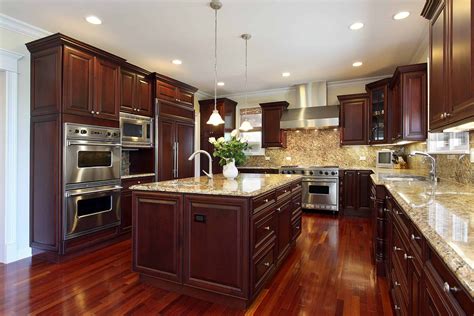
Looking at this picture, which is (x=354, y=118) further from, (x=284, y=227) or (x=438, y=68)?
(x=438, y=68)

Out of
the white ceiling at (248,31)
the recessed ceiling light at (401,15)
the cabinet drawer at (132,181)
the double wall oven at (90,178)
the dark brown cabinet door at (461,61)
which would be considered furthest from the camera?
the cabinet drawer at (132,181)

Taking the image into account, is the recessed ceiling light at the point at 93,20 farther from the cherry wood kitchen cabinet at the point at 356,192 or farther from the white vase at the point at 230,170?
the cherry wood kitchen cabinet at the point at 356,192

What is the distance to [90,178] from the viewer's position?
325 centimetres

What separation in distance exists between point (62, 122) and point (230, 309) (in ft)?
8.72

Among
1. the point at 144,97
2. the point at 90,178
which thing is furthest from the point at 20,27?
the point at 90,178

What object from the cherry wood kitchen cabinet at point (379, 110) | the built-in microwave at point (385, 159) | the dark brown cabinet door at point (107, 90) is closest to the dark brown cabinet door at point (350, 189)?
the built-in microwave at point (385, 159)

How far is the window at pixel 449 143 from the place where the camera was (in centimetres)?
231

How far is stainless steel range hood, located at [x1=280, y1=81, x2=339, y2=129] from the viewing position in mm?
5437

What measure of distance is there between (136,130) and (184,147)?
1.05m

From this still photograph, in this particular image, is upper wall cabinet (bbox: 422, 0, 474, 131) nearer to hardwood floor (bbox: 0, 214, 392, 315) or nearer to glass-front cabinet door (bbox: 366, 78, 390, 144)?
hardwood floor (bbox: 0, 214, 392, 315)

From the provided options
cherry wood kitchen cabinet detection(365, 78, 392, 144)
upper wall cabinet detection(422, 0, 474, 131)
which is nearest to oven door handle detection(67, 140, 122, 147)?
upper wall cabinet detection(422, 0, 474, 131)

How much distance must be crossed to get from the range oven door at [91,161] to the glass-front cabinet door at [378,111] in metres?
4.45

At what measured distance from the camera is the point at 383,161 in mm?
5035

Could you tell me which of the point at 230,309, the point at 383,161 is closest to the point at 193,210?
the point at 230,309
